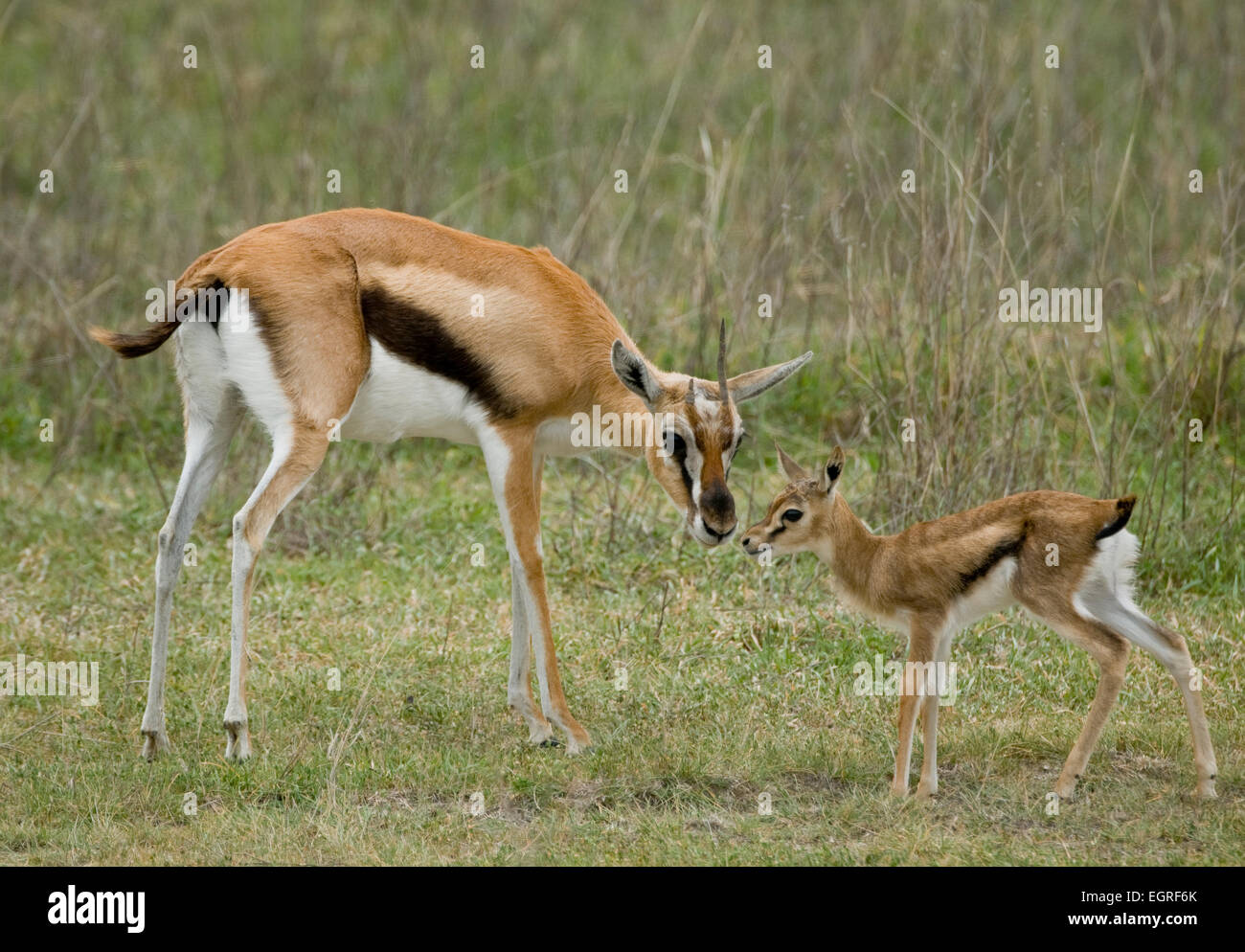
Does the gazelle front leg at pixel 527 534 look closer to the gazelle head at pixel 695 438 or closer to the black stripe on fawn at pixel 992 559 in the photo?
the gazelle head at pixel 695 438

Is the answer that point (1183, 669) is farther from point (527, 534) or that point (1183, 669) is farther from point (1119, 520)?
point (527, 534)

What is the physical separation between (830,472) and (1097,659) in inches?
43.7

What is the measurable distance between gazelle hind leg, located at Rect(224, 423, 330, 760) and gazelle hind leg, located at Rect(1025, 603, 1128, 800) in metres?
2.63

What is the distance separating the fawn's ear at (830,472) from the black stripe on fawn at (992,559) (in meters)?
0.57

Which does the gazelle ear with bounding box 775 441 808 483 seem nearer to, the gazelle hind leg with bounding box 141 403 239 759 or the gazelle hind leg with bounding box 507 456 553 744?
the gazelle hind leg with bounding box 507 456 553 744

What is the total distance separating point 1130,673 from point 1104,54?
9.27m

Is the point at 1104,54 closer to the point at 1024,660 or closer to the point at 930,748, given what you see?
the point at 1024,660

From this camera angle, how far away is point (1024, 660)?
6695 millimetres

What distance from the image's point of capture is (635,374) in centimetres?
600

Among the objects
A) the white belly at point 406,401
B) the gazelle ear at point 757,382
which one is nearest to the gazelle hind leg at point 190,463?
the white belly at point 406,401

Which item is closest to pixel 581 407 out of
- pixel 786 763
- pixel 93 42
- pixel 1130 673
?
pixel 786 763

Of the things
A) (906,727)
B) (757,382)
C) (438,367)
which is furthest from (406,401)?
(906,727)

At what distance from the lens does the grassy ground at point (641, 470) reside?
553 centimetres

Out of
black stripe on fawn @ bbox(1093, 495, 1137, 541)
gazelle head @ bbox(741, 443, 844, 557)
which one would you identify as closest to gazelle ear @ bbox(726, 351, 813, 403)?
gazelle head @ bbox(741, 443, 844, 557)
